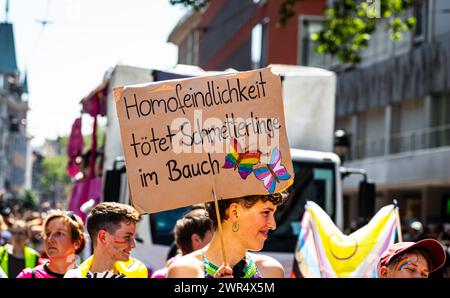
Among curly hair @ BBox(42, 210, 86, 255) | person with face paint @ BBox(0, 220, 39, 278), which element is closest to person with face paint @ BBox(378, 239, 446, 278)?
curly hair @ BBox(42, 210, 86, 255)

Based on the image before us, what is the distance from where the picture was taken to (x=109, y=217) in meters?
6.56

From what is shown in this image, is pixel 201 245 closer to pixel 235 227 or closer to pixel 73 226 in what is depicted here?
pixel 73 226

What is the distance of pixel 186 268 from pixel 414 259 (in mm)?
911

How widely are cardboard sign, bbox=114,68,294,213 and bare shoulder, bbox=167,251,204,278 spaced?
250mm

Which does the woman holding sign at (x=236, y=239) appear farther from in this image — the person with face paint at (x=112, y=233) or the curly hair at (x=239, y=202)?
the person with face paint at (x=112, y=233)

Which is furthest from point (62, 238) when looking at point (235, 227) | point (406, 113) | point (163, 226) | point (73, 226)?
point (406, 113)

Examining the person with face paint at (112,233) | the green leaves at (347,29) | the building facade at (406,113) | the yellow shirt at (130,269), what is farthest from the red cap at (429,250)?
the building facade at (406,113)

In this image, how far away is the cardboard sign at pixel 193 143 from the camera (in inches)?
206

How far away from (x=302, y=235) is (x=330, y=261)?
0.70 metres

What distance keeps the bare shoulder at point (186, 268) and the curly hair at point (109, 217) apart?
1.49 meters

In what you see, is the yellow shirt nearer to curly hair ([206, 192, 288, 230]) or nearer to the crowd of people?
the crowd of people

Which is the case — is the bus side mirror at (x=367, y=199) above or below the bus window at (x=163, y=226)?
above

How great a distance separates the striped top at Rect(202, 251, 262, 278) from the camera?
507 centimetres

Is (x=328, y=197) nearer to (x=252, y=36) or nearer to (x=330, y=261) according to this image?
(x=330, y=261)
